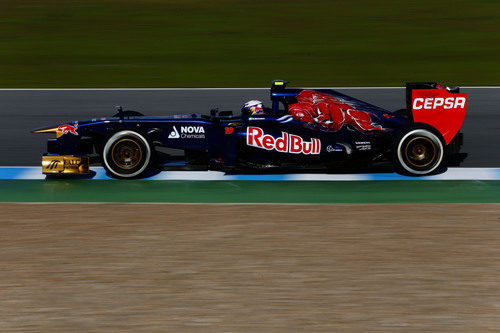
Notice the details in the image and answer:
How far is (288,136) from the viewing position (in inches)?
393

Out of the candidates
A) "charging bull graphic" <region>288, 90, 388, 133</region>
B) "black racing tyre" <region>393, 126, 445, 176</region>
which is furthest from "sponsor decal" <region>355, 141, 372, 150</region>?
"black racing tyre" <region>393, 126, 445, 176</region>

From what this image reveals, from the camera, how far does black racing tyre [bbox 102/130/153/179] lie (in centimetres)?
996

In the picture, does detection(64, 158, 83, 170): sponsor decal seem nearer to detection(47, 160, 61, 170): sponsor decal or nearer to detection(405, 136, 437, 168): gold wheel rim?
detection(47, 160, 61, 170): sponsor decal

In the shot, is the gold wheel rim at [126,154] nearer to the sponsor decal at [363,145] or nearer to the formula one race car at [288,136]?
the formula one race car at [288,136]

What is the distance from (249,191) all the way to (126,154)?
1.62 metres

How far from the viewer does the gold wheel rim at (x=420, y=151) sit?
396 inches

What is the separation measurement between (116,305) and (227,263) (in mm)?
1237

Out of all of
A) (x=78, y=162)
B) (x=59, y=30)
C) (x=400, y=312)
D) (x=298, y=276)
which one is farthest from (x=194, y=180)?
(x=59, y=30)

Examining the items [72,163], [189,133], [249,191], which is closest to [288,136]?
[249,191]

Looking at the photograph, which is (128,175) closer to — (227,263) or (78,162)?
(78,162)

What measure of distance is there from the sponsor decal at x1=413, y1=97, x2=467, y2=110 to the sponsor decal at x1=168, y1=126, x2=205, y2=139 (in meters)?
2.62

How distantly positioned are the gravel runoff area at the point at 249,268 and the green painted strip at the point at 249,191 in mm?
574

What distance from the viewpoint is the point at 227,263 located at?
6.57 metres

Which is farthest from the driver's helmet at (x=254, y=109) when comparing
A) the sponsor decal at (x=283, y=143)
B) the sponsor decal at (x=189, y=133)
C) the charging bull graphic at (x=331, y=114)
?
the sponsor decal at (x=189, y=133)
